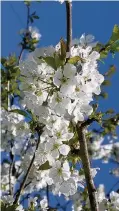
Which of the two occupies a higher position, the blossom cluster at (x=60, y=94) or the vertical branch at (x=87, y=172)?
the blossom cluster at (x=60, y=94)

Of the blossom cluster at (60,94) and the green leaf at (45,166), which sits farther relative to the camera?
the green leaf at (45,166)

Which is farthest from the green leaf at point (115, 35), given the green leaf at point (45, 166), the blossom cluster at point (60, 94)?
the green leaf at point (45, 166)

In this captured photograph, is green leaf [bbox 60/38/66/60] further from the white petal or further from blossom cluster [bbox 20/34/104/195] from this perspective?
the white petal

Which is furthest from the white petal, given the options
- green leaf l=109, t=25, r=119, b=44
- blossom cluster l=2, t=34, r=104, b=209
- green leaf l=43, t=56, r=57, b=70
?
green leaf l=109, t=25, r=119, b=44

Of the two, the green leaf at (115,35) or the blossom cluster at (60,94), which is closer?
the blossom cluster at (60,94)

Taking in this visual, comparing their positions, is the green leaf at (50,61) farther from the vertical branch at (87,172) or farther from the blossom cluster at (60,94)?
the vertical branch at (87,172)

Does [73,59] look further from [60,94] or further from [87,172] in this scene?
[87,172]

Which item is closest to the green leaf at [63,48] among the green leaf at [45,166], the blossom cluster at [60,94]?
the blossom cluster at [60,94]

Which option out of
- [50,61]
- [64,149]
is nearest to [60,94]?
[50,61]

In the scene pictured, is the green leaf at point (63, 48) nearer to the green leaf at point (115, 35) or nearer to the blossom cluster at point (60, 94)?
the blossom cluster at point (60, 94)

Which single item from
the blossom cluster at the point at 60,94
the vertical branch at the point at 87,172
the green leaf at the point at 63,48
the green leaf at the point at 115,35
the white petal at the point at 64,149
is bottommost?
the vertical branch at the point at 87,172

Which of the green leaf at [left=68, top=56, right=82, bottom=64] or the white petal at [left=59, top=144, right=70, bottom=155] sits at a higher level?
the green leaf at [left=68, top=56, right=82, bottom=64]

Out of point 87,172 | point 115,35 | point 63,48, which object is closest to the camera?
point 63,48

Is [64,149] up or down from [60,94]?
down
